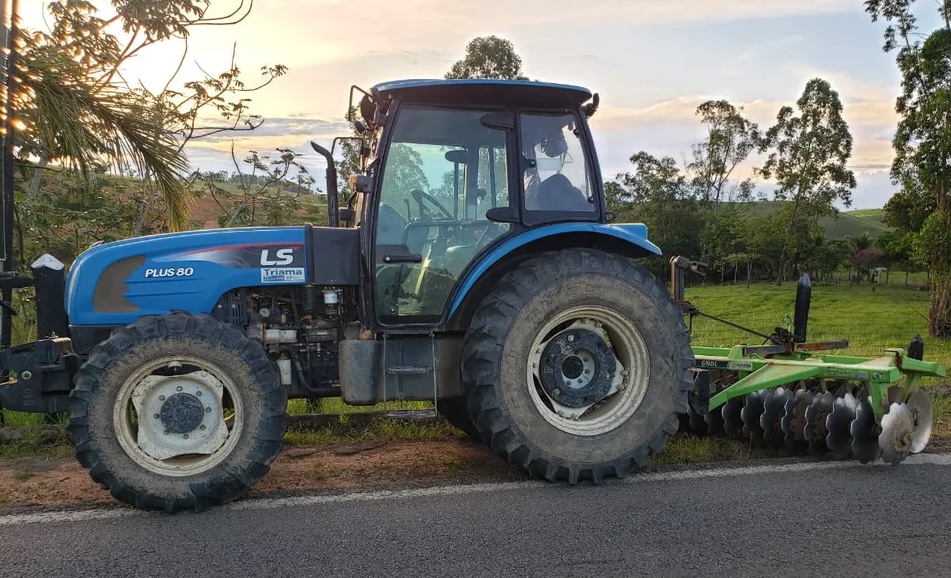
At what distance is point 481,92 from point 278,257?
1537 millimetres

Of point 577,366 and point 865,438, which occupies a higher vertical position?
point 577,366

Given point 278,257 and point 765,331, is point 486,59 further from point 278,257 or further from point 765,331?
point 278,257

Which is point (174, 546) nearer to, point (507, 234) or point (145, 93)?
point (507, 234)

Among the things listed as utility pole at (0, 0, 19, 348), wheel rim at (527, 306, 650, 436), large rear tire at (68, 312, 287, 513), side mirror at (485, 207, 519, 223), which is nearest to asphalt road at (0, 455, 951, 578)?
large rear tire at (68, 312, 287, 513)

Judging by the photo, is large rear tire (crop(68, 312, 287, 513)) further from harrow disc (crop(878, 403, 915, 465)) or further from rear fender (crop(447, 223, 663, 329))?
harrow disc (crop(878, 403, 915, 465))

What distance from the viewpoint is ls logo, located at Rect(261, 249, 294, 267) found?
4223mm

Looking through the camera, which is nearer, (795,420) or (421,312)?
(421,312)

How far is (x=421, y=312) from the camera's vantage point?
4383 mm

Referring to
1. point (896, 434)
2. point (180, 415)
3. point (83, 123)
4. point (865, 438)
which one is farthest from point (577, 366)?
point (83, 123)

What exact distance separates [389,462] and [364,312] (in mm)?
1056

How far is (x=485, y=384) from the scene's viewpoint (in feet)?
13.4

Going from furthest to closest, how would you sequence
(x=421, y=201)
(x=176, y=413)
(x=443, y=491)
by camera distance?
(x=421, y=201) → (x=443, y=491) → (x=176, y=413)

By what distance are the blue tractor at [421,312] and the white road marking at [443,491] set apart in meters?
0.13

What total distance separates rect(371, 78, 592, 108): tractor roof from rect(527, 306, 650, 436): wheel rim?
1294 mm
